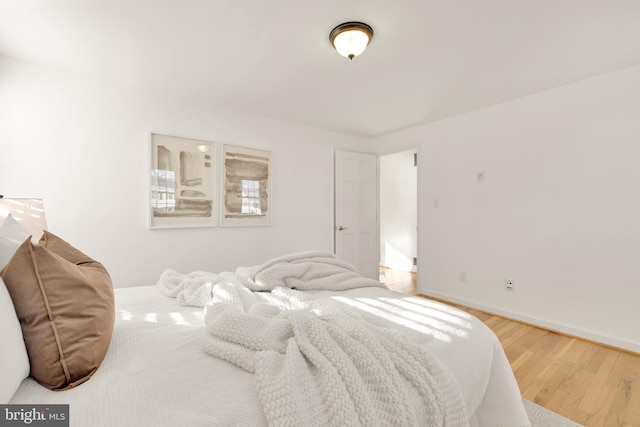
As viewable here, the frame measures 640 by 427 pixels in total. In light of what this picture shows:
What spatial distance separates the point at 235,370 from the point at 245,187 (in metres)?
2.78

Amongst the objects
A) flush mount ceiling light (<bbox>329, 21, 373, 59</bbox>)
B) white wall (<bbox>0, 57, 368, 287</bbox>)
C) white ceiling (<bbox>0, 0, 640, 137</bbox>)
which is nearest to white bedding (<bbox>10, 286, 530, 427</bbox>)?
white wall (<bbox>0, 57, 368, 287</bbox>)

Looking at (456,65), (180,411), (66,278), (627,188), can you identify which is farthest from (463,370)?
(627,188)

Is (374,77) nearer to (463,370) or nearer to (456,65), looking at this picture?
(456,65)

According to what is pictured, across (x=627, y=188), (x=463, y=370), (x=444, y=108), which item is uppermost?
(x=444, y=108)

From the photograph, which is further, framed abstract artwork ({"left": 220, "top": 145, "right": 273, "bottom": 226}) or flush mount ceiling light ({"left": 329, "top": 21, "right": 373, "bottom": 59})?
framed abstract artwork ({"left": 220, "top": 145, "right": 273, "bottom": 226})

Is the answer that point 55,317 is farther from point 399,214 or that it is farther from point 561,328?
point 399,214

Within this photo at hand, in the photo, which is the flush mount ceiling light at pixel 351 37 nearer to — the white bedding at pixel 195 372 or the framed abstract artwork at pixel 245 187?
the white bedding at pixel 195 372

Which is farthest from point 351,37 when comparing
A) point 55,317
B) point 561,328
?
point 561,328

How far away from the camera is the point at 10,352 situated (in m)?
0.72

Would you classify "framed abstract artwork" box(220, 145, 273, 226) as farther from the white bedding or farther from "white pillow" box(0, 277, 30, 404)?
"white pillow" box(0, 277, 30, 404)

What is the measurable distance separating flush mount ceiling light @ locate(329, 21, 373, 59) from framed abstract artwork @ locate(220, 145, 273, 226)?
1833 mm

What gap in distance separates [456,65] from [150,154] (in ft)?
9.72

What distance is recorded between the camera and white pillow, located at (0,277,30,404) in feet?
2.21

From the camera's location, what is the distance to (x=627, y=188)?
95.6 inches
